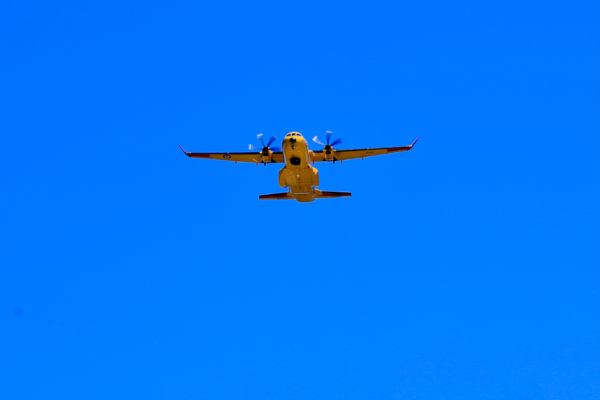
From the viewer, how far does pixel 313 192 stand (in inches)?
1431

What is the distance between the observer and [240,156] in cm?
3741

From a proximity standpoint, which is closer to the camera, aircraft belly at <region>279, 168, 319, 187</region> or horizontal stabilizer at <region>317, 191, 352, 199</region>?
aircraft belly at <region>279, 168, 319, 187</region>

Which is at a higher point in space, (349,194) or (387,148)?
(387,148)

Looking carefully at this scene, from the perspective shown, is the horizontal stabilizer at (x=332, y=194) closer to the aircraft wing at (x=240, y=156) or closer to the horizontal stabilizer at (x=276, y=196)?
the horizontal stabilizer at (x=276, y=196)

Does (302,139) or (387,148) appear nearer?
(302,139)

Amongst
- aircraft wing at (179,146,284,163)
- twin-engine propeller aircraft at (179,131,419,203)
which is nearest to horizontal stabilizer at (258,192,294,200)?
A: twin-engine propeller aircraft at (179,131,419,203)

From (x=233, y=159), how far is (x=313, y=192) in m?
6.22

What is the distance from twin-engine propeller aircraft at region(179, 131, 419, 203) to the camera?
3351 centimetres

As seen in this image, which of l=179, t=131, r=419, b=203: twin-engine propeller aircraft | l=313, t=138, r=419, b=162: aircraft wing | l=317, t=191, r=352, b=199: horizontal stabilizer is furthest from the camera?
l=317, t=191, r=352, b=199: horizontal stabilizer

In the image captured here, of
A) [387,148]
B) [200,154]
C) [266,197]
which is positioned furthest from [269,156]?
[387,148]

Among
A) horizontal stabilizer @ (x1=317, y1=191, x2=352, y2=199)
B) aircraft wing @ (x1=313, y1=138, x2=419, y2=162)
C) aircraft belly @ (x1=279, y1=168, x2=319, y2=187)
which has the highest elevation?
aircraft wing @ (x1=313, y1=138, x2=419, y2=162)

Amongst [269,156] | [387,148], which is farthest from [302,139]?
[387,148]

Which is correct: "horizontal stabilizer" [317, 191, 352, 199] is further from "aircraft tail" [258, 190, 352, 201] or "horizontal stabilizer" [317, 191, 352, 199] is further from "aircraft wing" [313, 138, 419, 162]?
"aircraft wing" [313, 138, 419, 162]

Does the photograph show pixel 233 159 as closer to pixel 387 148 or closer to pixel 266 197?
pixel 266 197
